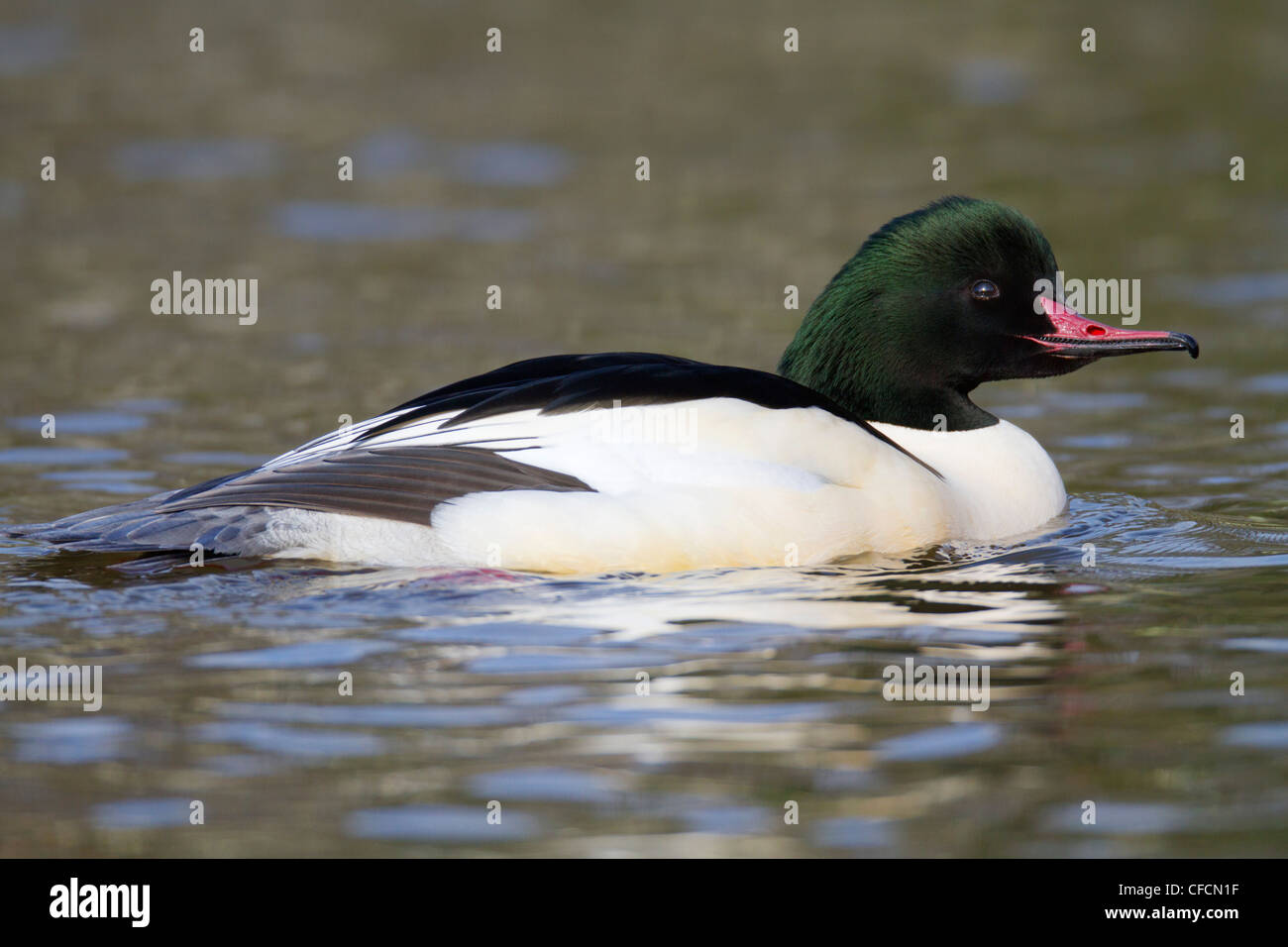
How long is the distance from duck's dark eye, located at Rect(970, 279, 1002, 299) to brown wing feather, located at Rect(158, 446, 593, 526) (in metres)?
1.85

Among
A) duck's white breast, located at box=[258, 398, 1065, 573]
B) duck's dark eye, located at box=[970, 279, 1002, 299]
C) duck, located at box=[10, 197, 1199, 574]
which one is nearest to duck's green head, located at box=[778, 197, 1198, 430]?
duck's dark eye, located at box=[970, 279, 1002, 299]

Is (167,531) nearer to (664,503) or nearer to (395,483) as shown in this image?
(395,483)

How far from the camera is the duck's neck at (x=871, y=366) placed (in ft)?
24.1

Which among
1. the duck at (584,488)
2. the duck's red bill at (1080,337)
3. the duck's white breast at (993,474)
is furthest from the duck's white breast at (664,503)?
the duck's red bill at (1080,337)

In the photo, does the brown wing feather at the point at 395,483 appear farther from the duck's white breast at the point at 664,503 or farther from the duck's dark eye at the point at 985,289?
the duck's dark eye at the point at 985,289

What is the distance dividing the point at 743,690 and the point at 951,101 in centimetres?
1165

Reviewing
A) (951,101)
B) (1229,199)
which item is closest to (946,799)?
(1229,199)

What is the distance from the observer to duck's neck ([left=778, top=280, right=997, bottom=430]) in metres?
7.34

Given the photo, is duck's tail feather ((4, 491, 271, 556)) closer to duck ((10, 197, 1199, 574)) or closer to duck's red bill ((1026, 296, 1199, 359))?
duck ((10, 197, 1199, 574))

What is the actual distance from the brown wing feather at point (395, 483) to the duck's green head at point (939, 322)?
143 centimetres

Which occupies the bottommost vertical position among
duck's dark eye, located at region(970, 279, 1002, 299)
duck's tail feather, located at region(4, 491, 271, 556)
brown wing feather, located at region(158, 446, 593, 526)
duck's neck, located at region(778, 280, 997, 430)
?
duck's tail feather, located at region(4, 491, 271, 556)

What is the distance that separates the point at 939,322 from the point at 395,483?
2268 mm

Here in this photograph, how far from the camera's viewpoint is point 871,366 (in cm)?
739
